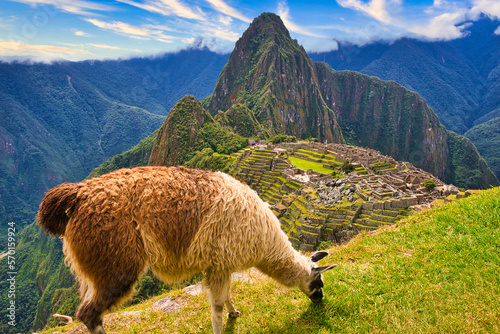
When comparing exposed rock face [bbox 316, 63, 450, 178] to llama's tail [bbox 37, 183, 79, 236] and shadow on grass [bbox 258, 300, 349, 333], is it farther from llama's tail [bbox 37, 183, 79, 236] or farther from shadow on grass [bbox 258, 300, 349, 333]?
llama's tail [bbox 37, 183, 79, 236]

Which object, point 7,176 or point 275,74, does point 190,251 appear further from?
point 275,74

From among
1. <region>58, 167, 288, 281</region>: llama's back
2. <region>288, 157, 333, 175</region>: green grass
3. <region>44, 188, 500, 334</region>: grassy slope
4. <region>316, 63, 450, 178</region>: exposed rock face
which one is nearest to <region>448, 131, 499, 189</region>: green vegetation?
<region>316, 63, 450, 178</region>: exposed rock face

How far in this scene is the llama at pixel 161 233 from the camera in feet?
8.97

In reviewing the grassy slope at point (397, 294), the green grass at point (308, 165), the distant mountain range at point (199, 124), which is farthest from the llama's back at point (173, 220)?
the green grass at point (308, 165)

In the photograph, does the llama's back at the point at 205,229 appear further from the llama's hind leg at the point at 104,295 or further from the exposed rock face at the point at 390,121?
the exposed rock face at the point at 390,121

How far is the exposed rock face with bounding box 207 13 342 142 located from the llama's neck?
108 metres

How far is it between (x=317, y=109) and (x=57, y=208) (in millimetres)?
152598

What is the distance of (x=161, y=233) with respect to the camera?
2.92m

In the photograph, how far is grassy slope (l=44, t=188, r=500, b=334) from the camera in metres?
2.91

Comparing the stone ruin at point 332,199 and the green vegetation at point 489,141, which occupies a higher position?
the green vegetation at point 489,141

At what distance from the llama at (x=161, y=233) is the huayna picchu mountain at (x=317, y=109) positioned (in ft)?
253

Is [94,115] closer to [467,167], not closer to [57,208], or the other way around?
[57,208]

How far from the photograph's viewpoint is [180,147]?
2872 inches

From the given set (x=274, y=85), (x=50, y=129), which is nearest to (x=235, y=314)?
(x=274, y=85)
